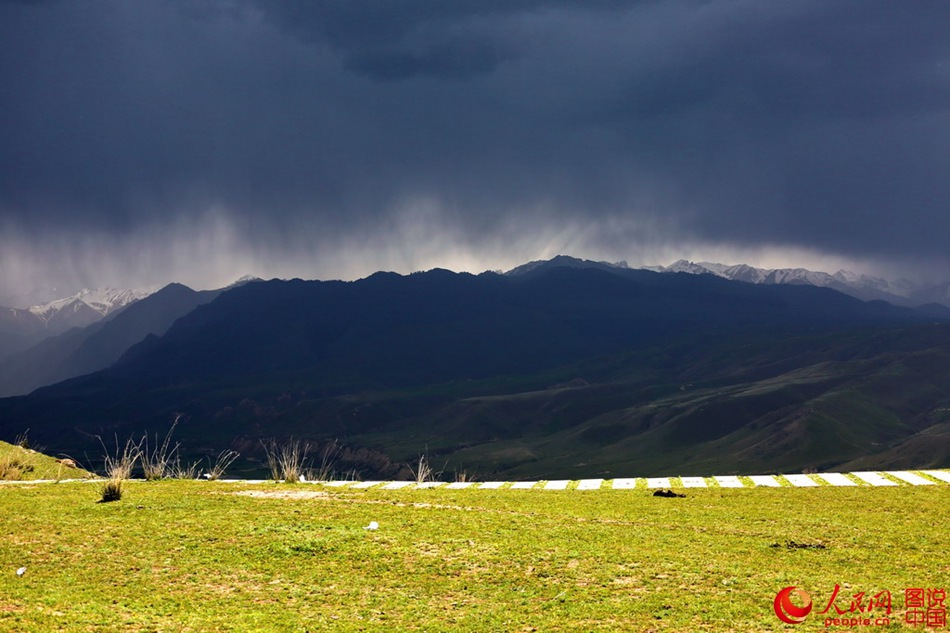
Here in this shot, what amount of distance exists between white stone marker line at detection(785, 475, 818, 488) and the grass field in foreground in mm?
2617

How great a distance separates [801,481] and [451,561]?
15.5 metres

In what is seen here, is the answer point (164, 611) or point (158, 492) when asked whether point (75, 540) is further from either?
point (158, 492)

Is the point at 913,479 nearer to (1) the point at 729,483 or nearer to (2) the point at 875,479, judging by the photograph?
(2) the point at 875,479

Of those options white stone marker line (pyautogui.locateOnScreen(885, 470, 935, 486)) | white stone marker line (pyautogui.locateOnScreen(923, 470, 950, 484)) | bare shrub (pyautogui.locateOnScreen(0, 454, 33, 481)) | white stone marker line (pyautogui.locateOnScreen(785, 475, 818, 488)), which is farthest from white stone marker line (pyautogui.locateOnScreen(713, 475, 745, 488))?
bare shrub (pyautogui.locateOnScreen(0, 454, 33, 481))

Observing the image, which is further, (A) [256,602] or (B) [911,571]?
(B) [911,571]

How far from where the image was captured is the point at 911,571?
13.0 meters

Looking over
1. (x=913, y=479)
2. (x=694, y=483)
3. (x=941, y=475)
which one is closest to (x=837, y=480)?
(x=913, y=479)

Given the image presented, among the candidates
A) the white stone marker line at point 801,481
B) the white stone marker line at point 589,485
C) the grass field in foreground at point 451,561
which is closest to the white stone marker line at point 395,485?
the grass field in foreground at point 451,561

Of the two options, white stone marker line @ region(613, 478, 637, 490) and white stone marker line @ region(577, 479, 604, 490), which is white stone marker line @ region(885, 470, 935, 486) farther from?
white stone marker line @ region(577, 479, 604, 490)

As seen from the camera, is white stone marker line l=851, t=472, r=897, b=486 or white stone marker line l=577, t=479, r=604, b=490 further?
white stone marker line l=577, t=479, r=604, b=490

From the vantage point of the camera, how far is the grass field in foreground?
11203 millimetres

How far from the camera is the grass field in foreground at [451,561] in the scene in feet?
36.8

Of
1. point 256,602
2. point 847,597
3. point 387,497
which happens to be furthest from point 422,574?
point 387,497

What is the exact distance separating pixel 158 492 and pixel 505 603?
13.7m
